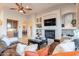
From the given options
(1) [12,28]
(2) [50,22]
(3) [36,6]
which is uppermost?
(3) [36,6]

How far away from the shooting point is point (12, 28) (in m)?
2.51

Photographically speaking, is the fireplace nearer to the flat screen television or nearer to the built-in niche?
the flat screen television

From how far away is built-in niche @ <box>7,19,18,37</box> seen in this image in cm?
249

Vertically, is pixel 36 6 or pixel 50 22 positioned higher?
pixel 36 6

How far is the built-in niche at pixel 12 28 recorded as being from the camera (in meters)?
2.49

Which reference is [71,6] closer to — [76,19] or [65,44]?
[76,19]

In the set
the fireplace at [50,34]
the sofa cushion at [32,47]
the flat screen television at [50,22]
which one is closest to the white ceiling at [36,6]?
the flat screen television at [50,22]

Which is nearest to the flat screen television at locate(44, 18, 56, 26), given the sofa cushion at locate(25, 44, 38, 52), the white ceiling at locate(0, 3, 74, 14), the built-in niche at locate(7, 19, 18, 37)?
the white ceiling at locate(0, 3, 74, 14)

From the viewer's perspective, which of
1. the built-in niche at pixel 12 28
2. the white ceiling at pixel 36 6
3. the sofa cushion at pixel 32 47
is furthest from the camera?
the built-in niche at pixel 12 28

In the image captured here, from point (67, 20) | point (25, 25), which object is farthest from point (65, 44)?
point (25, 25)

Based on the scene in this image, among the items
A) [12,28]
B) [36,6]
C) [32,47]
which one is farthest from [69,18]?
[12,28]

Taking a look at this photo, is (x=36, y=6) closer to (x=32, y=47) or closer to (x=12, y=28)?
(x=12, y=28)

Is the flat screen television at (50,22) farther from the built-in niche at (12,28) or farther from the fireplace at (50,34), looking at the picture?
the built-in niche at (12,28)

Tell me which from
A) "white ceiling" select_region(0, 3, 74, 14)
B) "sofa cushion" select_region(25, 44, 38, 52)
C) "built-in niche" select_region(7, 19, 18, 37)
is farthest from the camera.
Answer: "built-in niche" select_region(7, 19, 18, 37)
